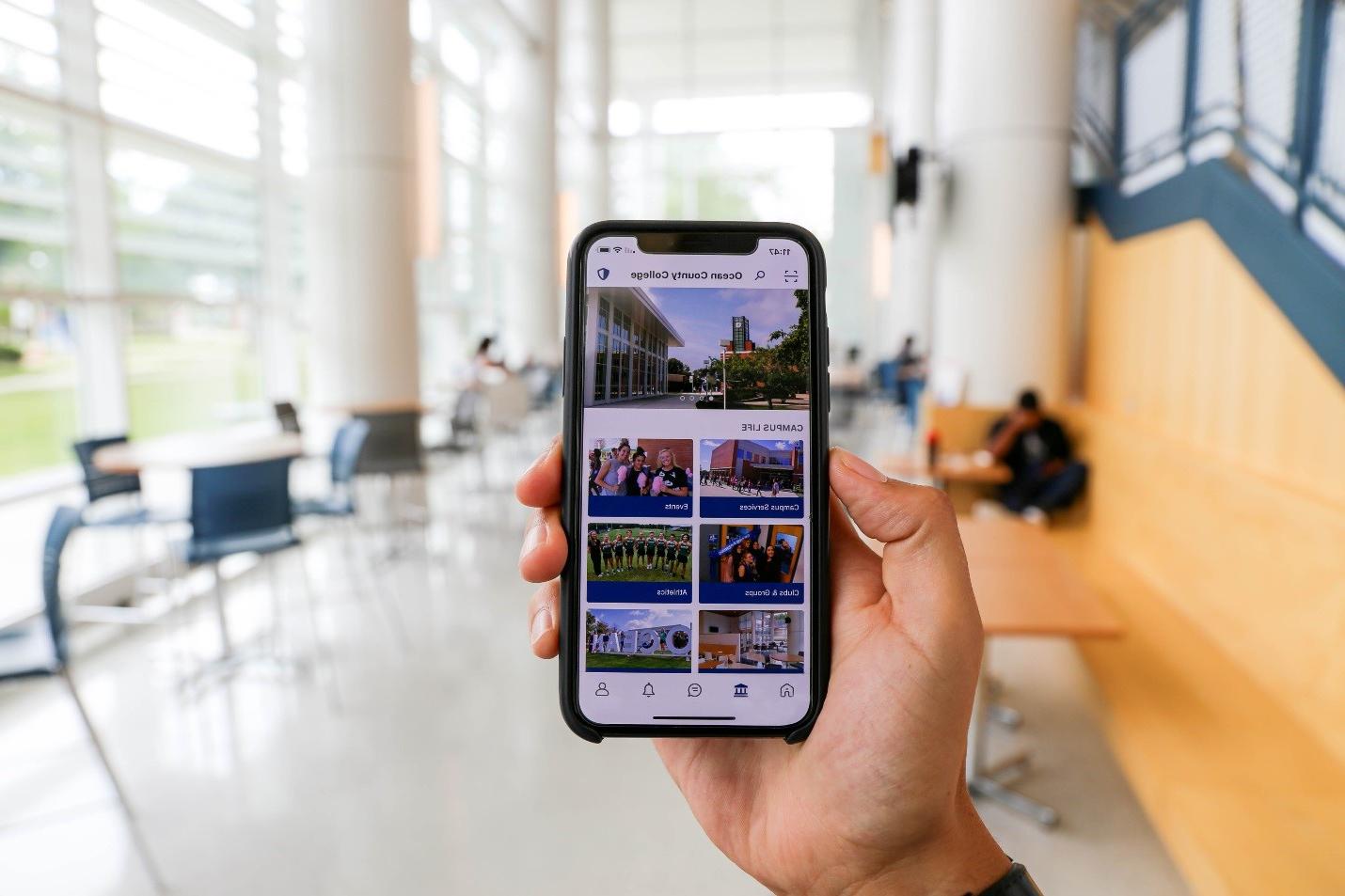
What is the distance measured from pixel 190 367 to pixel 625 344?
6.53 m

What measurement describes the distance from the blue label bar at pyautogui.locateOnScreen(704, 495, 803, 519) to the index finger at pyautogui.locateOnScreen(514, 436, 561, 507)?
0.17 metres

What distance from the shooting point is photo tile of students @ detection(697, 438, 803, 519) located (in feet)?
3.30

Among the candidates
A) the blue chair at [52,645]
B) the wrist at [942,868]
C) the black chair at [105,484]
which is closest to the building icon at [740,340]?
the wrist at [942,868]

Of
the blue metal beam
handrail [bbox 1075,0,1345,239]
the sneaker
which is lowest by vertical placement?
the sneaker

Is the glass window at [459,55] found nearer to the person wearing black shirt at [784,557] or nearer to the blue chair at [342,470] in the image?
the blue chair at [342,470]

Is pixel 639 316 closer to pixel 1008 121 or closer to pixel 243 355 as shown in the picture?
pixel 1008 121

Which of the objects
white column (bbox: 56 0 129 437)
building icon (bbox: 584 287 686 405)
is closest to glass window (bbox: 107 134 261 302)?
white column (bbox: 56 0 129 437)

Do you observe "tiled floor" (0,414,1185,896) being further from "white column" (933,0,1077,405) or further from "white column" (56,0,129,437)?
"white column" (933,0,1077,405)

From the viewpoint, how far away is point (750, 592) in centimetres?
100

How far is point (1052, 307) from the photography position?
19.8ft

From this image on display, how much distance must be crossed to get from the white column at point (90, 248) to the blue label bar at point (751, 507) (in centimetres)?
522

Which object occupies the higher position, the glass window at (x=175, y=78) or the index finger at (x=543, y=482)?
the glass window at (x=175, y=78)

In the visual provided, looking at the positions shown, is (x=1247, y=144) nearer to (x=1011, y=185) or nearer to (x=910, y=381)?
(x=1011, y=185)

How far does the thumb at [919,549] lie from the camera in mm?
953
